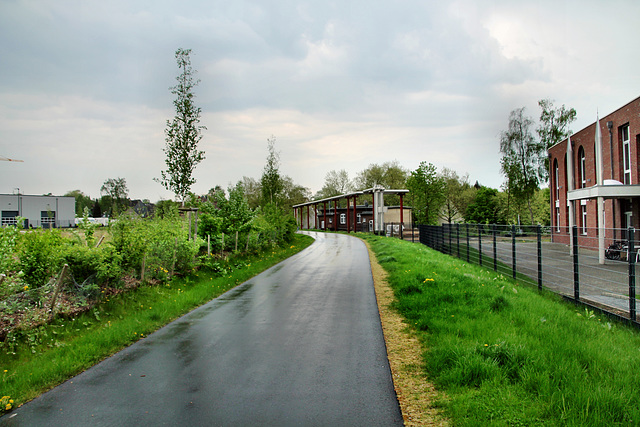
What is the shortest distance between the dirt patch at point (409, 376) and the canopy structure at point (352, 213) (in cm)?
3684

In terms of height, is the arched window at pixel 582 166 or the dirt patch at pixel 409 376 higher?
the arched window at pixel 582 166

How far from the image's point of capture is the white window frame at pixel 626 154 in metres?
23.5

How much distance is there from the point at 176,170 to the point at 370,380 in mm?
14283

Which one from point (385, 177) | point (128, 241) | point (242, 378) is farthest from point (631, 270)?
point (385, 177)

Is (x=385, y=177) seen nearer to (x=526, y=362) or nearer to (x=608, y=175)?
(x=608, y=175)

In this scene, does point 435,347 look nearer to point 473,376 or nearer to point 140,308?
point 473,376

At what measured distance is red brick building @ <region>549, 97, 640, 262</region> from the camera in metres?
20.8

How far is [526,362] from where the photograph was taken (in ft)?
14.8

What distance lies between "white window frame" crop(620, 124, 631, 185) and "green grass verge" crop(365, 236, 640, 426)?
20.5 meters

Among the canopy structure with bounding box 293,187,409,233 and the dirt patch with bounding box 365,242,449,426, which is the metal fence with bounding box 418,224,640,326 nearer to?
the dirt patch with bounding box 365,242,449,426

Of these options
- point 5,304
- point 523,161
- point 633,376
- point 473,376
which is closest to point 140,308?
point 5,304

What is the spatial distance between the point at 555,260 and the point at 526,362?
14067mm

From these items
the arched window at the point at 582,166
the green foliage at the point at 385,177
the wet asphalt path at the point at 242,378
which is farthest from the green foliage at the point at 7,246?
the green foliage at the point at 385,177

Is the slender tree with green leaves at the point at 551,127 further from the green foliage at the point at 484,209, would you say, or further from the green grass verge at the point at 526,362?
the green grass verge at the point at 526,362
